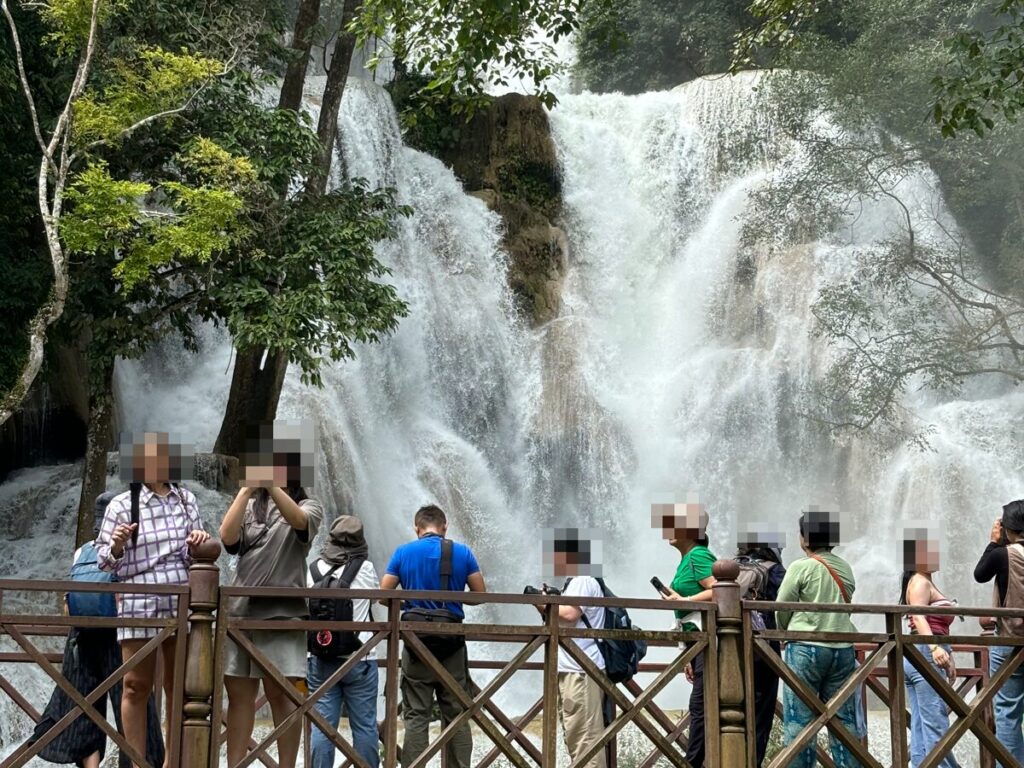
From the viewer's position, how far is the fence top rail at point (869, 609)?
617 centimetres

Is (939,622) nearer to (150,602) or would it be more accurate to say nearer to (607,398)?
(150,602)

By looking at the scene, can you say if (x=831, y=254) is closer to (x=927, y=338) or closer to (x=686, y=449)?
(x=927, y=338)

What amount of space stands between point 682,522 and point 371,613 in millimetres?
1715

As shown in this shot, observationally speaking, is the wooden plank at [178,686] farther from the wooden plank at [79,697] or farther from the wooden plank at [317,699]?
the wooden plank at [317,699]

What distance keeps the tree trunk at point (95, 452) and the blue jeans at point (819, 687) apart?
9169 mm

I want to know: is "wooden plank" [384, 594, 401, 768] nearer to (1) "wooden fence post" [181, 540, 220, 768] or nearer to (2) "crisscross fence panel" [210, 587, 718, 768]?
(2) "crisscross fence panel" [210, 587, 718, 768]

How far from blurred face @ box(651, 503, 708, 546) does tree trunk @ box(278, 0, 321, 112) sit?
1078 centimetres

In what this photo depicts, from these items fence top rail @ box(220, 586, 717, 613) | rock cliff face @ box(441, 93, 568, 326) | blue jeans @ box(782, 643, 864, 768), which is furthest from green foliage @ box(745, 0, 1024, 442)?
fence top rail @ box(220, 586, 717, 613)

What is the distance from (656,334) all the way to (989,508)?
6685 millimetres

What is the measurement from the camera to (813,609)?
617cm

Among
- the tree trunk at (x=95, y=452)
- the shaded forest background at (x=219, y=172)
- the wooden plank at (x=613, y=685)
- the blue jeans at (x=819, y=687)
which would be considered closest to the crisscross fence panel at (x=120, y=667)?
the wooden plank at (x=613, y=685)

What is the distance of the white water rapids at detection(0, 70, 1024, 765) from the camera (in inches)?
706

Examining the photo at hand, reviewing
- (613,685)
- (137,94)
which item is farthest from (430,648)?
(137,94)

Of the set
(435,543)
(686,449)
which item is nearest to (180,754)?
(435,543)
